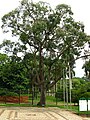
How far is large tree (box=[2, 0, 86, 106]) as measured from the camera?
1277 inches

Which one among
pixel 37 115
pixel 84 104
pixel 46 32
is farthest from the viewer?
pixel 46 32

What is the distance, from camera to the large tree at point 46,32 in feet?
106

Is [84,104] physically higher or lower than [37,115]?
higher

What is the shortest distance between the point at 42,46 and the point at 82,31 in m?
4.18

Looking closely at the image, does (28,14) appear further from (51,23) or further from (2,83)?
(2,83)

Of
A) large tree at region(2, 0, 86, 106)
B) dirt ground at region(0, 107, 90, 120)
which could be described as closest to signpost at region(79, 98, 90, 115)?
dirt ground at region(0, 107, 90, 120)

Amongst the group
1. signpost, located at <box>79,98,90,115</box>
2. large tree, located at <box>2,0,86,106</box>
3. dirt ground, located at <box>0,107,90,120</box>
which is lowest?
dirt ground, located at <box>0,107,90,120</box>

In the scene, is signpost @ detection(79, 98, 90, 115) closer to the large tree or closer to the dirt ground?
the dirt ground

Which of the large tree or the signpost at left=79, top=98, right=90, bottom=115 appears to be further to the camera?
the large tree

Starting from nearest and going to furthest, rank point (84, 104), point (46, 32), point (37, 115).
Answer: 1. point (84, 104)
2. point (37, 115)
3. point (46, 32)

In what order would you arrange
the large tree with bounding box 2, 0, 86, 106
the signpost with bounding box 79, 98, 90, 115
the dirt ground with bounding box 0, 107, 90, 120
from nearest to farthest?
the dirt ground with bounding box 0, 107, 90, 120, the signpost with bounding box 79, 98, 90, 115, the large tree with bounding box 2, 0, 86, 106

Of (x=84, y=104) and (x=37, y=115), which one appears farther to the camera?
(x=37, y=115)

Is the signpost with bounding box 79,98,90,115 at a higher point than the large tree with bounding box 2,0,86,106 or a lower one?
lower

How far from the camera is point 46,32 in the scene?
3300 cm
